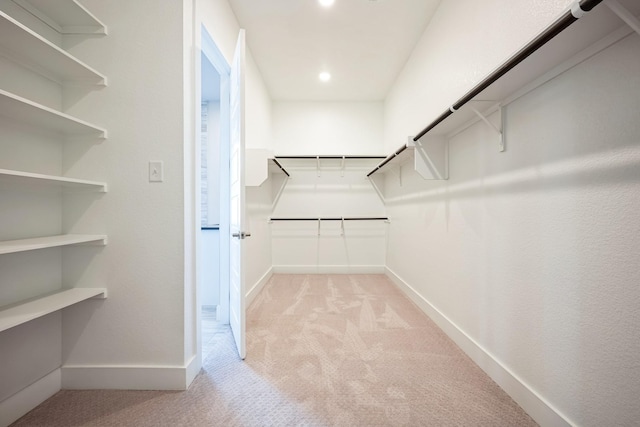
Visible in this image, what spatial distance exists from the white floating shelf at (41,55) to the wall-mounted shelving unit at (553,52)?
5.62 ft

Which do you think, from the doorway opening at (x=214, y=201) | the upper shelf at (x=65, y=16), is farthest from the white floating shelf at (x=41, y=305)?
the upper shelf at (x=65, y=16)

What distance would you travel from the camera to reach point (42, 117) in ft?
3.86

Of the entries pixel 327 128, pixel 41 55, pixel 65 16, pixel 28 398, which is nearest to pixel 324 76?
pixel 327 128

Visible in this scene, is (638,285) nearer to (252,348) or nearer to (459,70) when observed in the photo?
(459,70)

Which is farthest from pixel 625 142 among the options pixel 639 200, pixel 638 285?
pixel 638 285

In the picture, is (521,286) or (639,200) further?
(521,286)

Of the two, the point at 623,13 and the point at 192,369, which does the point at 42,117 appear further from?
the point at 623,13

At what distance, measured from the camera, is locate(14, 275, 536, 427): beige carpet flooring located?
1.22m

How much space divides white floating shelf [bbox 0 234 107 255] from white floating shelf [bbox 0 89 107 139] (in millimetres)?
528

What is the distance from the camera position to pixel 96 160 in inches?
56.3

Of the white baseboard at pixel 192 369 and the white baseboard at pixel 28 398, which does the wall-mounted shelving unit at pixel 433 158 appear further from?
the white baseboard at pixel 28 398

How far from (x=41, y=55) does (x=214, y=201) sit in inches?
76.0

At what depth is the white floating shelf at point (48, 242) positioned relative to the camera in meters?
0.97

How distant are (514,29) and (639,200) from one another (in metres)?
0.98
